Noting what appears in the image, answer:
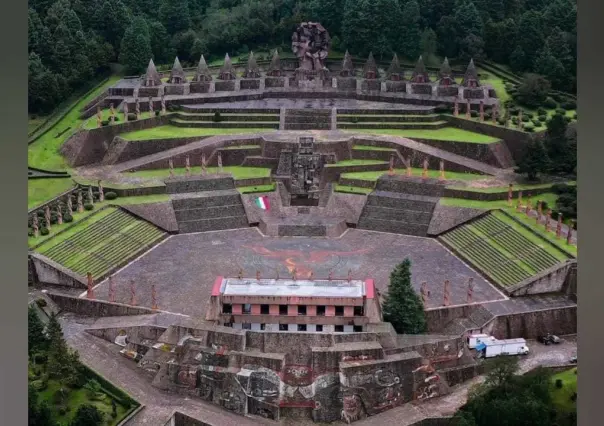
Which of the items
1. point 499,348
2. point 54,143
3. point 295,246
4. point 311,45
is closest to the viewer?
point 499,348

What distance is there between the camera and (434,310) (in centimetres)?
2902

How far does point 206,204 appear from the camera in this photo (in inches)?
1454

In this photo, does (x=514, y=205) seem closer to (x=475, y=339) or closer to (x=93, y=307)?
(x=475, y=339)

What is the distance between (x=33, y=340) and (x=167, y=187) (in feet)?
39.7

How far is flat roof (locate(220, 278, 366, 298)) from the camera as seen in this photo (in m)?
27.5

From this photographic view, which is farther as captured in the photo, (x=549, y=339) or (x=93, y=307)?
(x=93, y=307)

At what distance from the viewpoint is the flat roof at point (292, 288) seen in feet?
90.2

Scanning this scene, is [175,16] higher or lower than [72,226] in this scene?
higher

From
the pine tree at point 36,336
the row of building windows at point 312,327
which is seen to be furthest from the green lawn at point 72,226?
the row of building windows at point 312,327

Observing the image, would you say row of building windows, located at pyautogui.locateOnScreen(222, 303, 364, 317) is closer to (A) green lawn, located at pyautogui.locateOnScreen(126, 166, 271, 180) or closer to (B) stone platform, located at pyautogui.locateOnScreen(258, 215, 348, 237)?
(B) stone platform, located at pyautogui.locateOnScreen(258, 215, 348, 237)

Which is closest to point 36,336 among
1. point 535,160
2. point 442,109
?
point 535,160

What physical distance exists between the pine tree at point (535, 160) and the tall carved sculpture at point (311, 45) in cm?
1405

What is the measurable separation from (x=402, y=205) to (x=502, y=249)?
509 cm

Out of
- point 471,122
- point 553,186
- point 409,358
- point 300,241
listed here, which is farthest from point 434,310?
point 471,122
